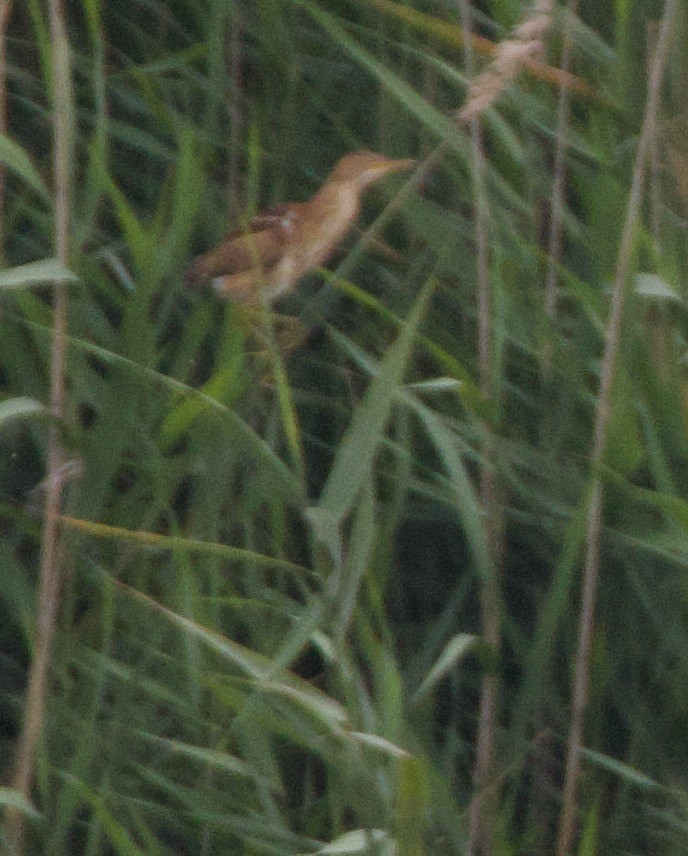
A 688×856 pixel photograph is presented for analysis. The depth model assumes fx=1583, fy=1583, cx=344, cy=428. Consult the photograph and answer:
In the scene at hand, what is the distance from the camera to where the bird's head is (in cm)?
141

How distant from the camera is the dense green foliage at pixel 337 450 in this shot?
46.9 inches

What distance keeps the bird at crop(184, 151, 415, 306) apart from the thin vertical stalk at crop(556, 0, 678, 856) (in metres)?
0.24

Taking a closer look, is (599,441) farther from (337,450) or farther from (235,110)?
(235,110)

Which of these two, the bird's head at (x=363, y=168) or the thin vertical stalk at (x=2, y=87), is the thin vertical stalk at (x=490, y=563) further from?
the thin vertical stalk at (x=2, y=87)

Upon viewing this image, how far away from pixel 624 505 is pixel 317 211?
1.20ft

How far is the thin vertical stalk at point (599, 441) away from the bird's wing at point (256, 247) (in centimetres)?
30

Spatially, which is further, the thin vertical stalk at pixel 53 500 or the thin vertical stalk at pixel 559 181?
the thin vertical stalk at pixel 559 181

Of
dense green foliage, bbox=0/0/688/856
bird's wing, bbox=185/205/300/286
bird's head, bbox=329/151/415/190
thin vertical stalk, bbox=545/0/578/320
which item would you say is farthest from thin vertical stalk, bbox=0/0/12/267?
thin vertical stalk, bbox=545/0/578/320

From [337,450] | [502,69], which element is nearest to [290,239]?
[337,450]

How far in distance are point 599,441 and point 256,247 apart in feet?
1.10

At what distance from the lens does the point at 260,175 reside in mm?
1541

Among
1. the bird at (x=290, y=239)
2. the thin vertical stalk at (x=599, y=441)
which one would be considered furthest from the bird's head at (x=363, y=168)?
the thin vertical stalk at (x=599, y=441)

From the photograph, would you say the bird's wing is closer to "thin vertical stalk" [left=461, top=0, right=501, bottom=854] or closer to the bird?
the bird

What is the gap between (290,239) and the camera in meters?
1.36
